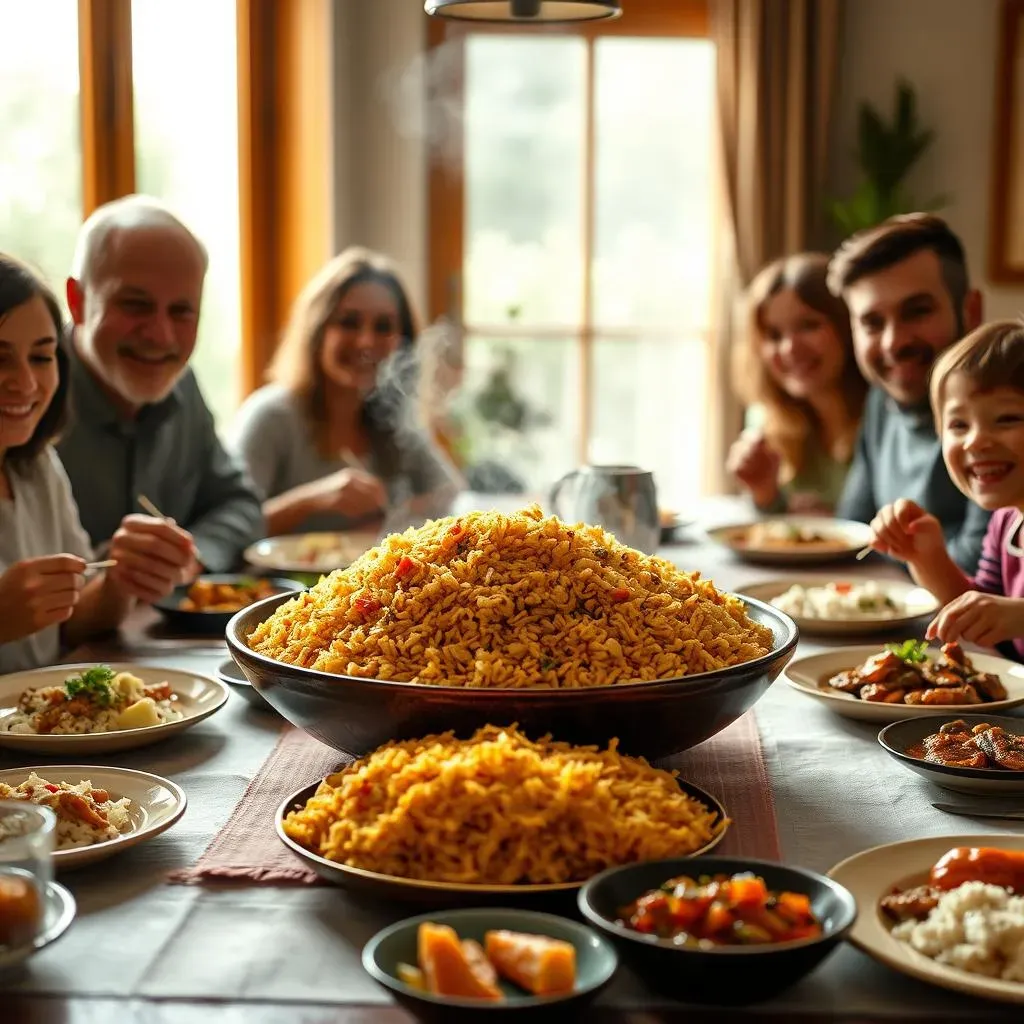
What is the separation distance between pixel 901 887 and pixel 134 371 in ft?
7.33

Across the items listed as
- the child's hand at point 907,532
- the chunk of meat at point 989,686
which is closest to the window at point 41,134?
the child's hand at point 907,532

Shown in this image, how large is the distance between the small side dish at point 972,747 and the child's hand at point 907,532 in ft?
2.48

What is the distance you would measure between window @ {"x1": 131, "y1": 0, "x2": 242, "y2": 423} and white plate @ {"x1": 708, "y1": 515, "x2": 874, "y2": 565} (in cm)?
191

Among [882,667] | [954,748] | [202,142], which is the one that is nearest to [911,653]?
[882,667]

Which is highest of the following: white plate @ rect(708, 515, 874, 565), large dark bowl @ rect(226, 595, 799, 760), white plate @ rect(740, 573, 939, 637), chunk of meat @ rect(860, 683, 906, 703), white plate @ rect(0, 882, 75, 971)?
large dark bowl @ rect(226, 595, 799, 760)

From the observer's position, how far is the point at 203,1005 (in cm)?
103

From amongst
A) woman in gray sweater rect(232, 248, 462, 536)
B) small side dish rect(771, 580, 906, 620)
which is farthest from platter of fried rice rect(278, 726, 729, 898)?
woman in gray sweater rect(232, 248, 462, 536)

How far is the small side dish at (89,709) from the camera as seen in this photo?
5.42ft

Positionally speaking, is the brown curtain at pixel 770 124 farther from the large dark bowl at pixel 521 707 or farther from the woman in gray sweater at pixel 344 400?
the large dark bowl at pixel 521 707

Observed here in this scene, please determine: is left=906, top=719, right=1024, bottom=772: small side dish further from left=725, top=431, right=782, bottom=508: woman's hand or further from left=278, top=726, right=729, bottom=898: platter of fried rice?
left=725, top=431, right=782, bottom=508: woman's hand

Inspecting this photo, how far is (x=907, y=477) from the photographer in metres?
3.51

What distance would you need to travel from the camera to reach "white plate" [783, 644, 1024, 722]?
173 centimetres

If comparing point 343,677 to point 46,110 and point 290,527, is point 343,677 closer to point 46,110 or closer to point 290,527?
point 290,527

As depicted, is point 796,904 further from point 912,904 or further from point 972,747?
point 972,747
